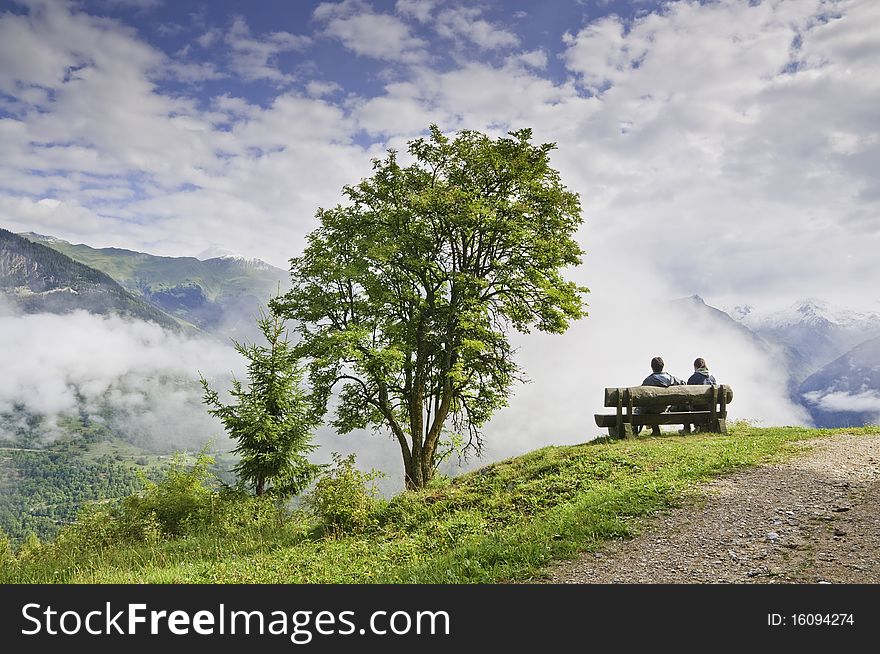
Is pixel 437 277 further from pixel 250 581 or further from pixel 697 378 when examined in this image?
pixel 250 581

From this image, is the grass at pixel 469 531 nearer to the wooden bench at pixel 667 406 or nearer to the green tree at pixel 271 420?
the wooden bench at pixel 667 406

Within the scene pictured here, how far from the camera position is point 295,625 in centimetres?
Answer: 607

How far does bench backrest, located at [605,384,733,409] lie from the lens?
15688 millimetres

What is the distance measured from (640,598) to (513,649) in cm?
153

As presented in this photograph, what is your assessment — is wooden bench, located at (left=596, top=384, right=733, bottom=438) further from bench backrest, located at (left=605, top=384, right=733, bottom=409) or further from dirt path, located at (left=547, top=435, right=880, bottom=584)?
dirt path, located at (left=547, top=435, right=880, bottom=584)

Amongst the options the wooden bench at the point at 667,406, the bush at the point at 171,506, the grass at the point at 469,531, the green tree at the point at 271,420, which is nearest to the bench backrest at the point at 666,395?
the wooden bench at the point at 667,406

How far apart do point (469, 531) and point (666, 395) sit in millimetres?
8274

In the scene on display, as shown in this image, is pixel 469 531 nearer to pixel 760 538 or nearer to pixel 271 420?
pixel 760 538

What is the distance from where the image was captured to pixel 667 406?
16.1m

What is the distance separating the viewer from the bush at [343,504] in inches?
479

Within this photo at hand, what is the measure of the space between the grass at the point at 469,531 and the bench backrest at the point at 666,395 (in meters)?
1.04

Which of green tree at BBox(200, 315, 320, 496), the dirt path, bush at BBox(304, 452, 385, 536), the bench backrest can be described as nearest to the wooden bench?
the bench backrest

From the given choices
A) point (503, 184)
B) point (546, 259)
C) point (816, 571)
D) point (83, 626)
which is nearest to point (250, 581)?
point (83, 626)

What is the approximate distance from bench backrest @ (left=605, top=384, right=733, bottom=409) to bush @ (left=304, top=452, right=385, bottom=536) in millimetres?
7337
